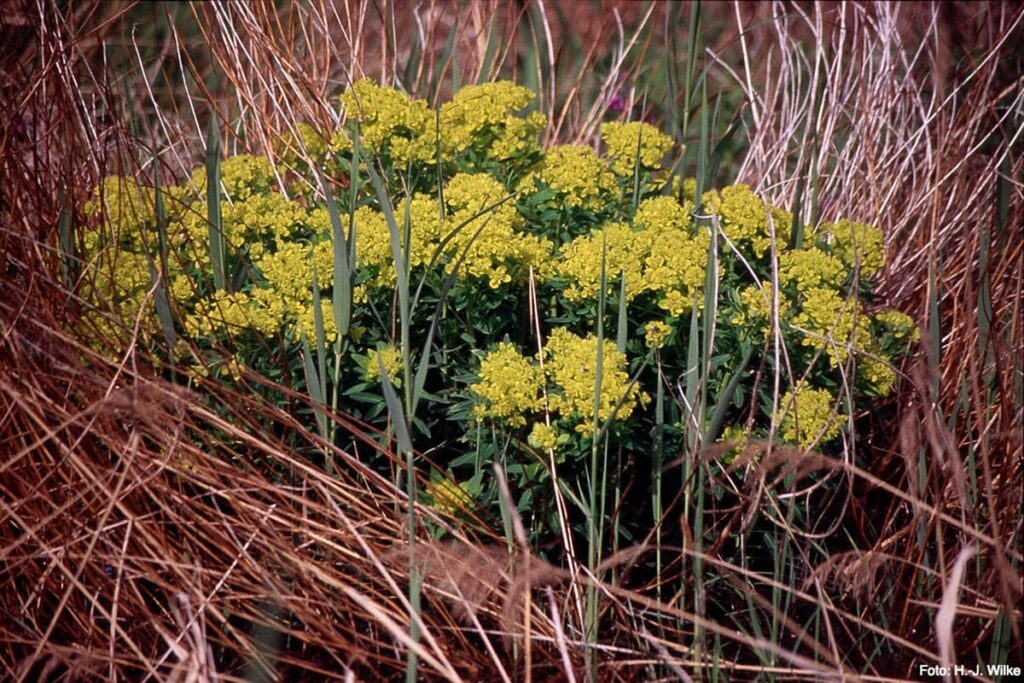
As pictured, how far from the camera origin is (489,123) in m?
2.16

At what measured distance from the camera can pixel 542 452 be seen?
1.90 meters

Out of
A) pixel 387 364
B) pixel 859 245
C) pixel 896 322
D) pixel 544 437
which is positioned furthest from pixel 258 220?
pixel 896 322

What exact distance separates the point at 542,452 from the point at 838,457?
65cm

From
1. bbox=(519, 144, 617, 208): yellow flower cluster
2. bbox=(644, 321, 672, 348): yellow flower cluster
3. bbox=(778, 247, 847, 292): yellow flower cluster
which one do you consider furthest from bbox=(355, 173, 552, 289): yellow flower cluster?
bbox=(778, 247, 847, 292): yellow flower cluster

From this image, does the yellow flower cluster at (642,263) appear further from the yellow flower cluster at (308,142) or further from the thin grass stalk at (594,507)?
the yellow flower cluster at (308,142)

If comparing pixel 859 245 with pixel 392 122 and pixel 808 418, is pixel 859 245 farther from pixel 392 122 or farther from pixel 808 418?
pixel 392 122

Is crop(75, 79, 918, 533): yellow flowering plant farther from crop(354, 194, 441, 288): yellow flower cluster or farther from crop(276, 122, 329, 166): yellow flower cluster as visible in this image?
crop(276, 122, 329, 166): yellow flower cluster

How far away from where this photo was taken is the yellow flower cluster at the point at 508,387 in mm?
1785

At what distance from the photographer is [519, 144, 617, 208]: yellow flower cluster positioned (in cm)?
206

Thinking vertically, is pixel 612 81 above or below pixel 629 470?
above

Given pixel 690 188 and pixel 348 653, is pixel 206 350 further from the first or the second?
pixel 690 188

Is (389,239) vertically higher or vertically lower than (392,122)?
lower

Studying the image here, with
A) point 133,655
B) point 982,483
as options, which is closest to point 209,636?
point 133,655

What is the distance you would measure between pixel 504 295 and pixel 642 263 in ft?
0.88
